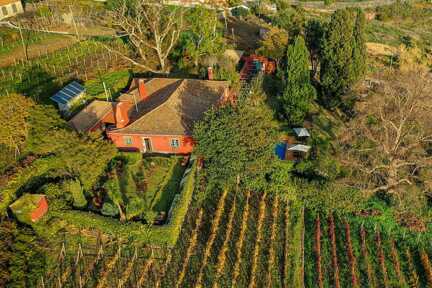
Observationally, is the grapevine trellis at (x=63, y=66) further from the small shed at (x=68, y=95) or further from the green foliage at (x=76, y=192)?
the green foliage at (x=76, y=192)

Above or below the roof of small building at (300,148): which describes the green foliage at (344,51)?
above

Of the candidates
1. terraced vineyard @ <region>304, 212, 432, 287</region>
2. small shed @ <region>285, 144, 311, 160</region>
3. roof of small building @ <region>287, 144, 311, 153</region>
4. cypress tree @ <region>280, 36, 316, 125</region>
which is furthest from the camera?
cypress tree @ <region>280, 36, 316, 125</region>

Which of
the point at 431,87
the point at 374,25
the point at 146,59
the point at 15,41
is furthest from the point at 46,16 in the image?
the point at 374,25

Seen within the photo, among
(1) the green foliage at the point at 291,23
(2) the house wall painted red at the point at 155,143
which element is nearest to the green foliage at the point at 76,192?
(2) the house wall painted red at the point at 155,143

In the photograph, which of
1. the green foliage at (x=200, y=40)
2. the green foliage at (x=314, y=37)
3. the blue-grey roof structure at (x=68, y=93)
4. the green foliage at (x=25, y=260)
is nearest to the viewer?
the green foliage at (x=25, y=260)

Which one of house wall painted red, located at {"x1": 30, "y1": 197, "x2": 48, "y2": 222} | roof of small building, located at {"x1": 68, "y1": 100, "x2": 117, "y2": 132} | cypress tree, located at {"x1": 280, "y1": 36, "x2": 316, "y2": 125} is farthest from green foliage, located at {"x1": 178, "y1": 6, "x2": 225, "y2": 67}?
house wall painted red, located at {"x1": 30, "y1": 197, "x2": 48, "y2": 222}

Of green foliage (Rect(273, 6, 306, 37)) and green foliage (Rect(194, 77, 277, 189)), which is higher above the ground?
green foliage (Rect(273, 6, 306, 37))

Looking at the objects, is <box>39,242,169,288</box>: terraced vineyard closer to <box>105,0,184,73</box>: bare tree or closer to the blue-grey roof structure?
the blue-grey roof structure

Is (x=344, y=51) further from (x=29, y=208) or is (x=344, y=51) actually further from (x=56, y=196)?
(x=29, y=208)
